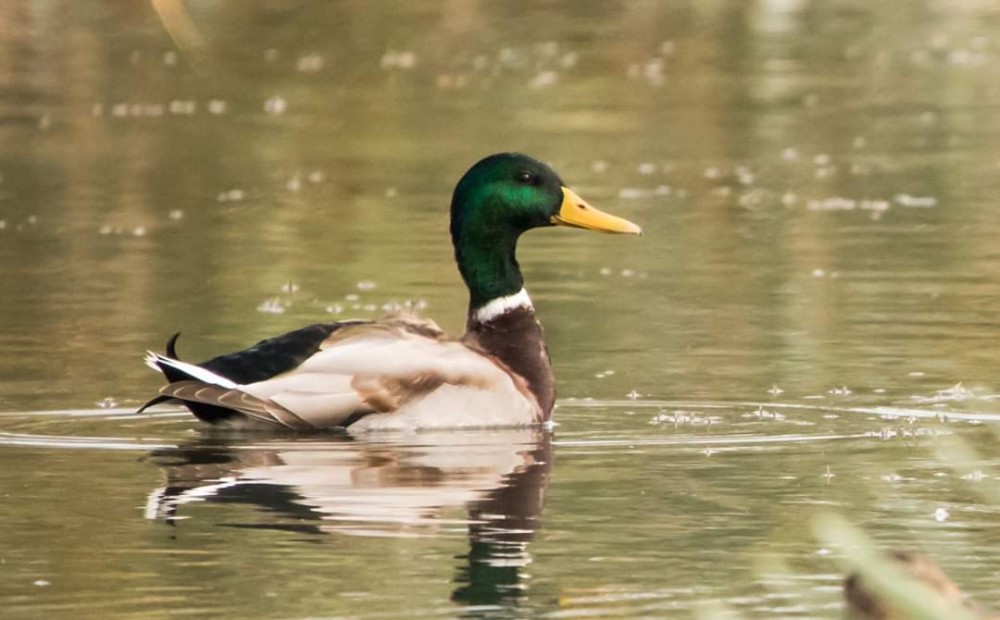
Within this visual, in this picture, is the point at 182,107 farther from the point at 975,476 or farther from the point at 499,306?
the point at 975,476

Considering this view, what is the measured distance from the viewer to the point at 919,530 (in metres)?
8.45

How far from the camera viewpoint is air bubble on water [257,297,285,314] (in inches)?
535

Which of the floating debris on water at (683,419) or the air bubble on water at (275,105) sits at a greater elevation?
the air bubble on water at (275,105)

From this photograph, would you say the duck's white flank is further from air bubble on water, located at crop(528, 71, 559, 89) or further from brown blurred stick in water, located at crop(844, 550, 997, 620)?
air bubble on water, located at crop(528, 71, 559, 89)

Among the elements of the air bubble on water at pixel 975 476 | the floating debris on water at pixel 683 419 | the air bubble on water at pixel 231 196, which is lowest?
the air bubble on water at pixel 975 476

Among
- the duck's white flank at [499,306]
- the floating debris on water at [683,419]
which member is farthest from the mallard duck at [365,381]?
the floating debris on water at [683,419]

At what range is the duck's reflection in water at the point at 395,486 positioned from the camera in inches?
326

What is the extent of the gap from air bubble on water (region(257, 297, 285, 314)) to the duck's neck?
90.4 inches

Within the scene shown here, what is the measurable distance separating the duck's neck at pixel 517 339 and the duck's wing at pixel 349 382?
0.16 m

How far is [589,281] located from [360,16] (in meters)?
17.1

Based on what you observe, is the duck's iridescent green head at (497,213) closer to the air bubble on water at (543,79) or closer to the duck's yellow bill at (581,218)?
the duck's yellow bill at (581,218)

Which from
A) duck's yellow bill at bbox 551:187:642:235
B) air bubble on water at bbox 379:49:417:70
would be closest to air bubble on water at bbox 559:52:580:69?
air bubble on water at bbox 379:49:417:70

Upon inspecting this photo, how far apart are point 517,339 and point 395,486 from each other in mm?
1962

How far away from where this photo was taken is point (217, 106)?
2370 centimetres
